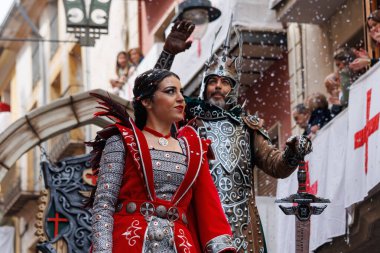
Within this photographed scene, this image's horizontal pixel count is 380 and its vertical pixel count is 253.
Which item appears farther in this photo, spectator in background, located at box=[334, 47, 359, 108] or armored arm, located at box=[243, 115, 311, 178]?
spectator in background, located at box=[334, 47, 359, 108]

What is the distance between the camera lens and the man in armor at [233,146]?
955 centimetres

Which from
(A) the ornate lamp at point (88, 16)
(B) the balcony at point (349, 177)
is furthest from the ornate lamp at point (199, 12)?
(B) the balcony at point (349, 177)

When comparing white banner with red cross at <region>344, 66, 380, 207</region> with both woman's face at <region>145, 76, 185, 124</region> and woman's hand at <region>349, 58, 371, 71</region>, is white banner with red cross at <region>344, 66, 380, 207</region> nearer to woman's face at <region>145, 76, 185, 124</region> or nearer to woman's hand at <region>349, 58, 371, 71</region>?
woman's hand at <region>349, 58, 371, 71</region>

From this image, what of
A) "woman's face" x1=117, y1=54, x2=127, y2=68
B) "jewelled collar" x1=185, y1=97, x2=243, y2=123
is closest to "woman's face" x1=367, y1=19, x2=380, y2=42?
"jewelled collar" x1=185, y1=97, x2=243, y2=123

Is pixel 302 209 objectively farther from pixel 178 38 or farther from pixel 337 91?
pixel 337 91

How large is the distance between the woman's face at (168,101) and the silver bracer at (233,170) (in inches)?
53.2

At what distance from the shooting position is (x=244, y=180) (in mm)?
9672

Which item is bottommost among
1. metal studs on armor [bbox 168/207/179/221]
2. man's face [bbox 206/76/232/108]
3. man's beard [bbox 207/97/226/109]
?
metal studs on armor [bbox 168/207/179/221]

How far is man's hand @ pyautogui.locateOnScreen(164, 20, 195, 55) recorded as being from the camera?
33.1 feet

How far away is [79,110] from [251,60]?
5116mm

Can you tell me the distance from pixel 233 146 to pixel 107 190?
1767mm

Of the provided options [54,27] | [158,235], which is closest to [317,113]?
[158,235]

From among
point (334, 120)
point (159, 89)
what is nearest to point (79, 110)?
point (334, 120)

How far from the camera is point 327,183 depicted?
14.1m
